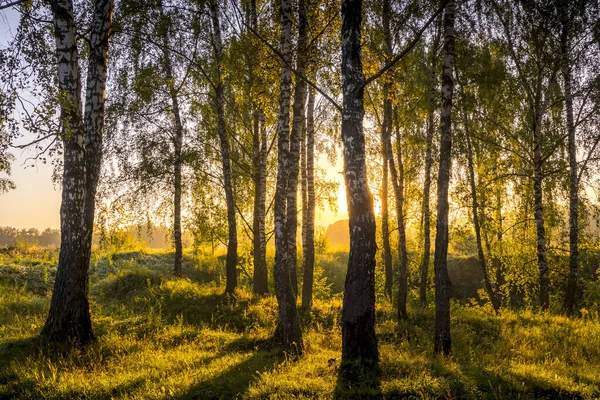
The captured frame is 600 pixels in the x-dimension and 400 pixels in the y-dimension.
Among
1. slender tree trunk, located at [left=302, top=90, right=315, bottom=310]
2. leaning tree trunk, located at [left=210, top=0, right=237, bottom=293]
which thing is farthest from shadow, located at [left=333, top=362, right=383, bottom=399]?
leaning tree trunk, located at [left=210, top=0, right=237, bottom=293]

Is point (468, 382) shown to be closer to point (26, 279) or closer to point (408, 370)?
point (408, 370)

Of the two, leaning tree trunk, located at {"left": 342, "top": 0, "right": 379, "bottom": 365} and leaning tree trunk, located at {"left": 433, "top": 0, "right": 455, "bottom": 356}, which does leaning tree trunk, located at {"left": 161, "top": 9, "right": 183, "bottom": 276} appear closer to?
leaning tree trunk, located at {"left": 342, "top": 0, "right": 379, "bottom": 365}

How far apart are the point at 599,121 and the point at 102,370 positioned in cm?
1672

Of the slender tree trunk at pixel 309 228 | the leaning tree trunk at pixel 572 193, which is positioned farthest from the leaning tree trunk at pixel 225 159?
the leaning tree trunk at pixel 572 193

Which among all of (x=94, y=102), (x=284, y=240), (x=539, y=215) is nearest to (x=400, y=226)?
(x=539, y=215)

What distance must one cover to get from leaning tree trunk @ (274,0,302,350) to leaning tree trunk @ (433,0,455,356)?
2873 millimetres

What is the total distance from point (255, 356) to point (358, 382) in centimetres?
263

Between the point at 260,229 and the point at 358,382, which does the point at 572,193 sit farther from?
the point at 358,382

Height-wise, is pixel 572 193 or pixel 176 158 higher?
pixel 176 158

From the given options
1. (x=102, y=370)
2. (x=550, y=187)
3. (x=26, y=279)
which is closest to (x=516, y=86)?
(x=550, y=187)

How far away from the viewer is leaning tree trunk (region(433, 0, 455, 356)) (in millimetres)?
7598

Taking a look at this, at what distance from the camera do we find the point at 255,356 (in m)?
7.50

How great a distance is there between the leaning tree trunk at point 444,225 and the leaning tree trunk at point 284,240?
2.87m

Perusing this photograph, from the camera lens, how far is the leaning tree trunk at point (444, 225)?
760 cm
